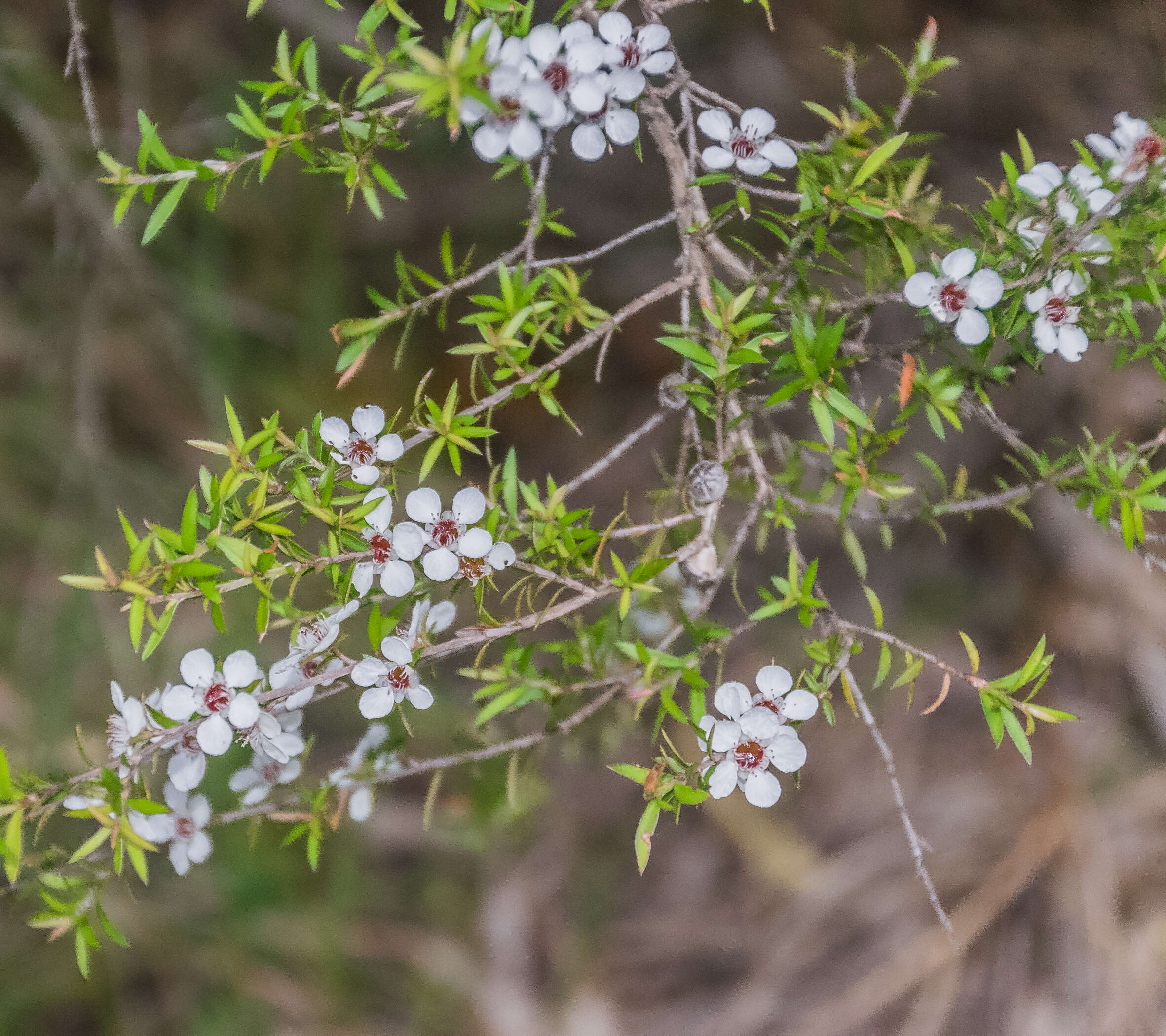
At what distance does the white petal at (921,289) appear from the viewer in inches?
21.0

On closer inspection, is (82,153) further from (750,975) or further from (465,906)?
(750,975)

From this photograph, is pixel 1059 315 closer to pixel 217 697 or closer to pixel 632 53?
pixel 632 53

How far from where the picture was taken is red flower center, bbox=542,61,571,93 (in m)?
0.49

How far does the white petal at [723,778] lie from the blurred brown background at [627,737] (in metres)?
0.99

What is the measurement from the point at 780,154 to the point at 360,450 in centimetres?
34

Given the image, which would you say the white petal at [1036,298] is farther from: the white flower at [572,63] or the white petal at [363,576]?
the white petal at [363,576]

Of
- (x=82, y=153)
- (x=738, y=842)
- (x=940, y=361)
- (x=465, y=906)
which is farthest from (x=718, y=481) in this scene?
(x=82, y=153)

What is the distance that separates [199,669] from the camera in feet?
1.76

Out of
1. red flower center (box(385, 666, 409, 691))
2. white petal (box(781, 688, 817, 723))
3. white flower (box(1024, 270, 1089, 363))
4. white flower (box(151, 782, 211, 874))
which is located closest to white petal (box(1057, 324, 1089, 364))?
white flower (box(1024, 270, 1089, 363))

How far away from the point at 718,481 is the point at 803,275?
168 millimetres

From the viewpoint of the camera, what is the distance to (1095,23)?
1.51 m

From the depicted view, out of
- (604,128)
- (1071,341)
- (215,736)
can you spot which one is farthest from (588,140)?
(215,736)

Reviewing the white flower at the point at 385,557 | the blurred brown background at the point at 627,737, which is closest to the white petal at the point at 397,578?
the white flower at the point at 385,557

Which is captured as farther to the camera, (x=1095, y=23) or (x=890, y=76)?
(x=890, y=76)
